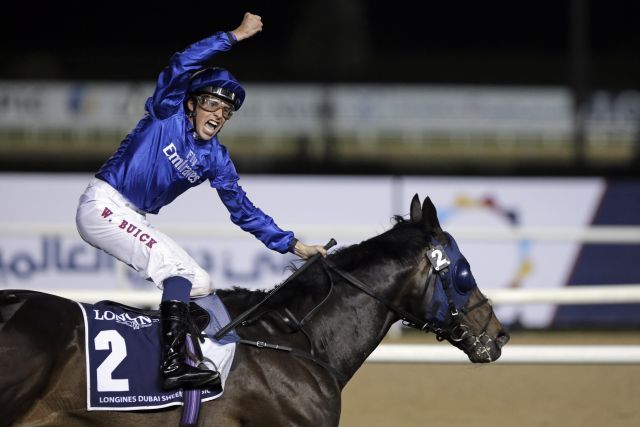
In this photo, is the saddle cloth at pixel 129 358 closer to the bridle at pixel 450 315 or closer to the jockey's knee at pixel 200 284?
the jockey's knee at pixel 200 284

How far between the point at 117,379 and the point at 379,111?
12885mm

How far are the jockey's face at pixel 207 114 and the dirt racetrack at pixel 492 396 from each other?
261cm

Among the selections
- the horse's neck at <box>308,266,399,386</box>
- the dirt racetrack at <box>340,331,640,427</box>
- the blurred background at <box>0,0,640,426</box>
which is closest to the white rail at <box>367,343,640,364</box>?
the blurred background at <box>0,0,640,426</box>

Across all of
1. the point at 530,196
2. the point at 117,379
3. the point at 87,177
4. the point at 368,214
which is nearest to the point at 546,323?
the point at 530,196

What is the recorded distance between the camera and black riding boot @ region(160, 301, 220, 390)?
3.51 meters

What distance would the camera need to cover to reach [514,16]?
21.0 meters

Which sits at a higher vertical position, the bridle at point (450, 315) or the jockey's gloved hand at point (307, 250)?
the jockey's gloved hand at point (307, 250)

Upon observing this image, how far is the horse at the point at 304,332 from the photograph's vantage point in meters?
3.47

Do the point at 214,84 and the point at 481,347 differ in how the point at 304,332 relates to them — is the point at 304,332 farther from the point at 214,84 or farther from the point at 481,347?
the point at 214,84

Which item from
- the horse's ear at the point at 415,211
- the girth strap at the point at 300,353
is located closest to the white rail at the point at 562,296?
the horse's ear at the point at 415,211

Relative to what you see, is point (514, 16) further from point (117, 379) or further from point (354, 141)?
point (117, 379)

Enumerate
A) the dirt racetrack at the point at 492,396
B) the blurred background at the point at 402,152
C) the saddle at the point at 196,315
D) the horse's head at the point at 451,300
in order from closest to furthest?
the saddle at the point at 196,315, the horse's head at the point at 451,300, the dirt racetrack at the point at 492,396, the blurred background at the point at 402,152

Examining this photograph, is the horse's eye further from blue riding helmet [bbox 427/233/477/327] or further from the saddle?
the saddle

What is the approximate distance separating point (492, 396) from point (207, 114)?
3.83m
